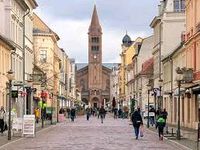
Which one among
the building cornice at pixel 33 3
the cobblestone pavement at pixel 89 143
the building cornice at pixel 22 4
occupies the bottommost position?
the cobblestone pavement at pixel 89 143

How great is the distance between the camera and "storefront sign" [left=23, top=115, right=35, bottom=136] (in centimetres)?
4125

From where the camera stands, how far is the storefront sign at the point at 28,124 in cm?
4125

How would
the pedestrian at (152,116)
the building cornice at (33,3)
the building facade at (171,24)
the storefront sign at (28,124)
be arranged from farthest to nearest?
1. the building cornice at (33,3)
2. the building facade at (171,24)
3. the pedestrian at (152,116)
4. the storefront sign at (28,124)

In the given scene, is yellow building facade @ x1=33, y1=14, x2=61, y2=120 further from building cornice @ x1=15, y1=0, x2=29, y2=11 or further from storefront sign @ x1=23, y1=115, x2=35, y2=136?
storefront sign @ x1=23, y1=115, x2=35, y2=136

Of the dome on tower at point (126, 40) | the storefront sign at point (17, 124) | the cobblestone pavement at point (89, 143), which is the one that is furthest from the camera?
the dome on tower at point (126, 40)

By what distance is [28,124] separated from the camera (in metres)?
41.4

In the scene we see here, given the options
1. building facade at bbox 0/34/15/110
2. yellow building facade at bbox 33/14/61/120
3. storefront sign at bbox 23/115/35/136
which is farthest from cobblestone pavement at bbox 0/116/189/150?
yellow building facade at bbox 33/14/61/120

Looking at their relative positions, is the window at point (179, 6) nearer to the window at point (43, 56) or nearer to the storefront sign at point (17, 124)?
the window at point (43, 56)

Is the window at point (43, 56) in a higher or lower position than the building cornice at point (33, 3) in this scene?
lower

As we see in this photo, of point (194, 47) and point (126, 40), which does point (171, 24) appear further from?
point (126, 40)

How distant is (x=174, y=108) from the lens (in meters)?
68.2

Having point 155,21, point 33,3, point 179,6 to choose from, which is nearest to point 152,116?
A: point 179,6

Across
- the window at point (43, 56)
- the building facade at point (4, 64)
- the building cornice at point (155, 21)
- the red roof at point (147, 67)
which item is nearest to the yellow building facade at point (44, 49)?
the window at point (43, 56)

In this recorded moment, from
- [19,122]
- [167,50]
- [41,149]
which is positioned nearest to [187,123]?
[19,122]
